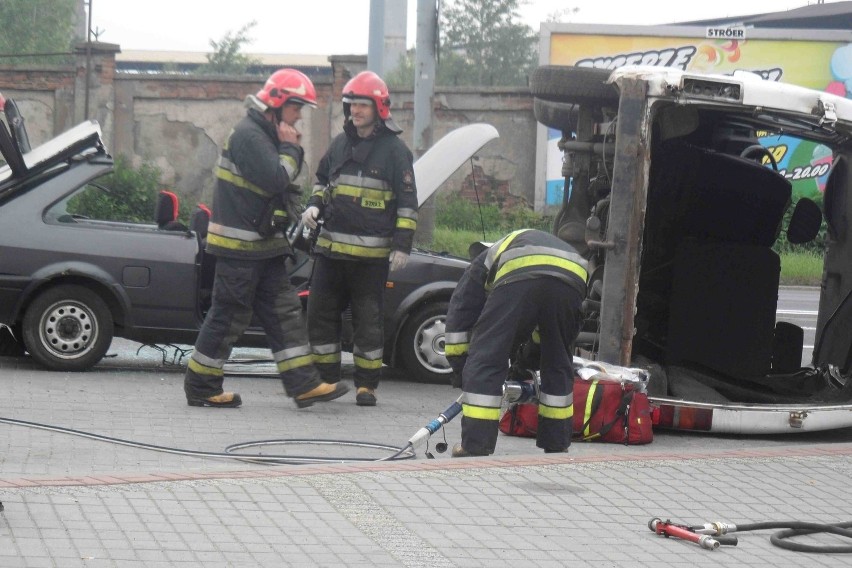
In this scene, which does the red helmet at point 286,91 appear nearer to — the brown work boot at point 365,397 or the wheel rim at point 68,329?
the brown work boot at point 365,397

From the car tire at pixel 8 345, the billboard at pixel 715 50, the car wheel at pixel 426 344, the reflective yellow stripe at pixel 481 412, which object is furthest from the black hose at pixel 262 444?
the billboard at pixel 715 50

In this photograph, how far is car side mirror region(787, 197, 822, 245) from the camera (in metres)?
9.60

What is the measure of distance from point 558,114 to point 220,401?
3.06m

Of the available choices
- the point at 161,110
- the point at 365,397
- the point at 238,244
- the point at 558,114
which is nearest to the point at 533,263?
the point at 238,244

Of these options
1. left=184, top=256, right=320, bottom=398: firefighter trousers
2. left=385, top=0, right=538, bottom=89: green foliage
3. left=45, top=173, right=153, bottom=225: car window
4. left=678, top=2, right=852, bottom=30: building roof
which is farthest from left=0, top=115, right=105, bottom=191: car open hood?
left=678, top=2, right=852, bottom=30: building roof

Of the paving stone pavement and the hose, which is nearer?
the paving stone pavement

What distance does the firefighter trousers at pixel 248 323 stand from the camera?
26.8 feet

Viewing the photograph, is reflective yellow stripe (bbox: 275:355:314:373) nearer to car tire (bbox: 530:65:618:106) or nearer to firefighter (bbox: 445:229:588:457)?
firefighter (bbox: 445:229:588:457)

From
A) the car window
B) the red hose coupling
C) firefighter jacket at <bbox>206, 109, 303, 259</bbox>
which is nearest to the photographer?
the red hose coupling

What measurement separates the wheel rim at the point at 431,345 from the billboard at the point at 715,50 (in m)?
18.7

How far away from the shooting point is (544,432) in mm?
6898

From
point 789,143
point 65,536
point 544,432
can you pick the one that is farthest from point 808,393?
point 789,143

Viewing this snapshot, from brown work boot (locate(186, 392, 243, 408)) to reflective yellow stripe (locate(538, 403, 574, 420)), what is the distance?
2.31 m

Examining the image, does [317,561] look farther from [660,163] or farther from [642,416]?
[660,163]
